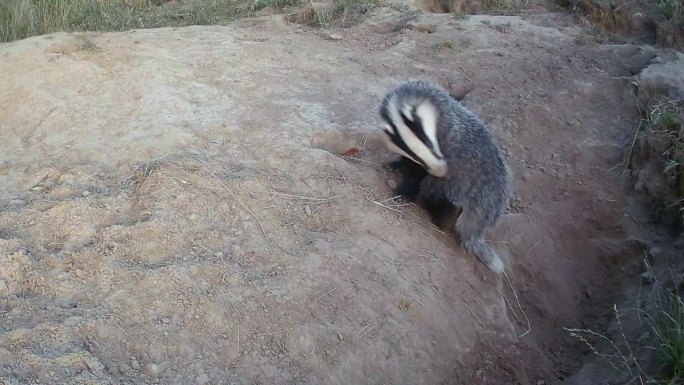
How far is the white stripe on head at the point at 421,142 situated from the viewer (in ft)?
12.2

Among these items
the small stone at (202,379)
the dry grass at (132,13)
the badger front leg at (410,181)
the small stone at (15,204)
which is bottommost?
the small stone at (202,379)

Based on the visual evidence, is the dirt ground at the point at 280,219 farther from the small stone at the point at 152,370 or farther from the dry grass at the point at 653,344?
the dry grass at the point at 653,344

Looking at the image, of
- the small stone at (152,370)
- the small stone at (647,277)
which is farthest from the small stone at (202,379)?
the small stone at (647,277)

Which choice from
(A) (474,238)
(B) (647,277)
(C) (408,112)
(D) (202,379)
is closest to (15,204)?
(D) (202,379)

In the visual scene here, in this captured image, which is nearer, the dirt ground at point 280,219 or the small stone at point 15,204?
the dirt ground at point 280,219

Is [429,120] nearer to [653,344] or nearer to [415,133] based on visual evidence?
[415,133]

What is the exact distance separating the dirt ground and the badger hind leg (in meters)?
0.07

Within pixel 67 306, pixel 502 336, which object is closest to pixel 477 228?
pixel 502 336

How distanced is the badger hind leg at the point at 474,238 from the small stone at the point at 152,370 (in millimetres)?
2018

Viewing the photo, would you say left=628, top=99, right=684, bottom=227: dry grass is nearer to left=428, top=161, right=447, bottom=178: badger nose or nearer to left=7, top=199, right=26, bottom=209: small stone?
left=428, top=161, right=447, bottom=178: badger nose

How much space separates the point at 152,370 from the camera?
279 centimetres

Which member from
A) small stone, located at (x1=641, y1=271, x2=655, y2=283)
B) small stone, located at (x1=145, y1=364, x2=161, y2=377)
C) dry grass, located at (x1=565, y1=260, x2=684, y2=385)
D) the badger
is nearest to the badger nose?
the badger

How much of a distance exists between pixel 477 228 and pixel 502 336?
2.17 ft

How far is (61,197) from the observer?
362 centimetres
